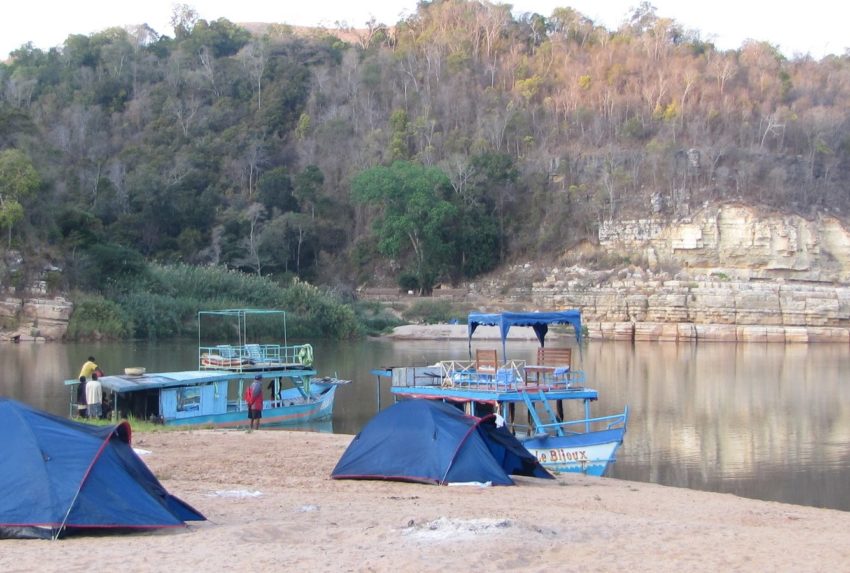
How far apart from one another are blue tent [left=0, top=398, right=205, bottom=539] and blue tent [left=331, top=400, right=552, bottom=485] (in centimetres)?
458

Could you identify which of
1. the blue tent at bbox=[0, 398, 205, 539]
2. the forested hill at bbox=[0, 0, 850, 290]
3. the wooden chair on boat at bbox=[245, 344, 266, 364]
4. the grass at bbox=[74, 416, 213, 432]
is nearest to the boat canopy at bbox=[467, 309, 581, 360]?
the wooden chair on boat at bbox=[245, 344, 266, 364]

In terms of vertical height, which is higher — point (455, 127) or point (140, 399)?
point (455, 127)

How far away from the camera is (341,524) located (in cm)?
1225

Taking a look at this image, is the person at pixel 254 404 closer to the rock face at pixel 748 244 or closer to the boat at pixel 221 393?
the boat at pixel 221 393

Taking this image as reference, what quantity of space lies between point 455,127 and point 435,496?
77.6m

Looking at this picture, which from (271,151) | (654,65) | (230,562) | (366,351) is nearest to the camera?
(230,562)

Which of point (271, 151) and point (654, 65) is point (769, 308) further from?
point (271, 151)

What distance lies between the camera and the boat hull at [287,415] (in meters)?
26.9

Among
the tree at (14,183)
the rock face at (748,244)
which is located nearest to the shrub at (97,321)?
the tree at (14,183)

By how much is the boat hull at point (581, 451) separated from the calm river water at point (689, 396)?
96 cm

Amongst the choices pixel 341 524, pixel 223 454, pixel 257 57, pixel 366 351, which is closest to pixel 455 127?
pixel 257 57

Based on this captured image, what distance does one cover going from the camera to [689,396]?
36.2m

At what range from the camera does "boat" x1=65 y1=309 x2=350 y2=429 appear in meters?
26.4

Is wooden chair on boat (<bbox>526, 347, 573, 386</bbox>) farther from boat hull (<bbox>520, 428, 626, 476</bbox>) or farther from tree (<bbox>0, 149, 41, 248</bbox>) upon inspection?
tree (<bbox>0, 149, 41, 248</bbox>)
